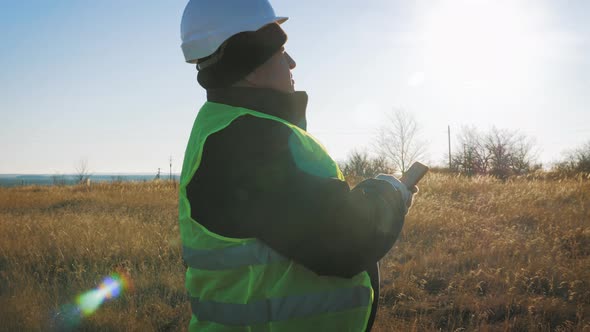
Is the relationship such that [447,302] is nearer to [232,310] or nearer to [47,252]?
[232,310]

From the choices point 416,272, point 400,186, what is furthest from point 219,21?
point 416,272

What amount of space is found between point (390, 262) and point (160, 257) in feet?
8.68

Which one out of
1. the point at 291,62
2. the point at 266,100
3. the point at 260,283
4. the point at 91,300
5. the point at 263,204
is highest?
the point at 291,62

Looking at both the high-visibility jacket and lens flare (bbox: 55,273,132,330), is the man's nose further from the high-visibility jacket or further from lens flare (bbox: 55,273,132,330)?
lens flare (bbox: 55,273,132,330)

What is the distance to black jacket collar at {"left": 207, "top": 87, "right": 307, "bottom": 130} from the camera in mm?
1494

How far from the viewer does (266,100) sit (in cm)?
151

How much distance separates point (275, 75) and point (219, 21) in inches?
10.0

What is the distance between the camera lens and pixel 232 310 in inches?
54.5

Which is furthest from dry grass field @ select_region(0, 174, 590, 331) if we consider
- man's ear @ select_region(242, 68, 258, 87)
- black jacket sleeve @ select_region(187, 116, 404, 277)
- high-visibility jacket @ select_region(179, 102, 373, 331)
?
man's ear @ select_region(242, 68, 258, 87)

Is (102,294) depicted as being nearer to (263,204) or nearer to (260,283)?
(260,283)

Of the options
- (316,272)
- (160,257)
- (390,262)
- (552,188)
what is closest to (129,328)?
(160,257)

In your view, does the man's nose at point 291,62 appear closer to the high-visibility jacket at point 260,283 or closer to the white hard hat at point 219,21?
the white hard hat at point 219,21

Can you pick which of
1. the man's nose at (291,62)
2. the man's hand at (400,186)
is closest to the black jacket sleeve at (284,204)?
the man's hand at (400,186)

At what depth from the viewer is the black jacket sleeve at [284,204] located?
1.24m
